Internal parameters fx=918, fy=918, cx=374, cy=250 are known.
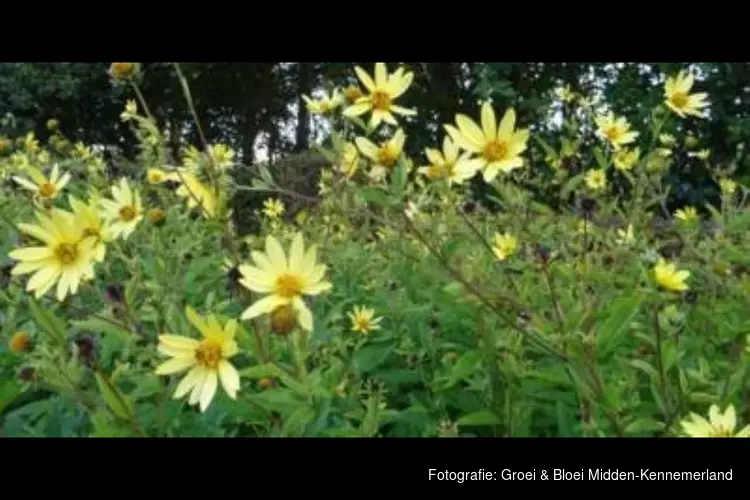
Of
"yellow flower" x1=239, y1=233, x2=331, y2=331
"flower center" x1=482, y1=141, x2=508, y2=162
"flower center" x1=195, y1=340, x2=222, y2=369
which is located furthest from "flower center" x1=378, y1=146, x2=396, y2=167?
"flower center" x1=195, y1=340, x2=222, y2=369

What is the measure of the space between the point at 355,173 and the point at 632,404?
491mm

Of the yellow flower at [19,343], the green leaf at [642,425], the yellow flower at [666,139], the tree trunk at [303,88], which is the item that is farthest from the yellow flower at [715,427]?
the tree trunk at [303,88]

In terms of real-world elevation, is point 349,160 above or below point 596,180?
below

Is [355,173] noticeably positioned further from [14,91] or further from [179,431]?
[14,91]

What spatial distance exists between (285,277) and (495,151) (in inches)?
13.3

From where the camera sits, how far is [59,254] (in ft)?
3.28

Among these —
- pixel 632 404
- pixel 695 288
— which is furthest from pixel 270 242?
pixel 695 288

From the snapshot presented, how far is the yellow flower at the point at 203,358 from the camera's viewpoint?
91 cm

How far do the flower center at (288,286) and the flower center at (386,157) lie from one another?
284 millimetres

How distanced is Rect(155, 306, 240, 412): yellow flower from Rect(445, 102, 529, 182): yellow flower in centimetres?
37

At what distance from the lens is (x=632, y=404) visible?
3.59 feet

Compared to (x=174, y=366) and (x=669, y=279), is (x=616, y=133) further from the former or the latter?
(x=174, y=366)

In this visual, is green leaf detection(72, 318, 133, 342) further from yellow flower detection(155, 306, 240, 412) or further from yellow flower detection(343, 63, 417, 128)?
yellow flower detection(343, 63, 417, 128)

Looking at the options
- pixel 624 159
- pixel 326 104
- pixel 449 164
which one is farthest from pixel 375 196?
pixel 624 159
